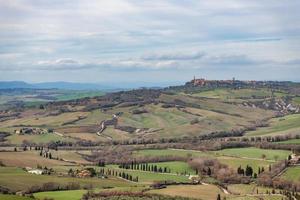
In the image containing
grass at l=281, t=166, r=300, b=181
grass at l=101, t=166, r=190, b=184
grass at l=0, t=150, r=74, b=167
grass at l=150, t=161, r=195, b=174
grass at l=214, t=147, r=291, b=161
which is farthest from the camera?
grass at l=214, t=147, r=291, b=161

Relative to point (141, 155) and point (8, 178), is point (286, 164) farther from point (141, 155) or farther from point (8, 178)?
point (8, 178)

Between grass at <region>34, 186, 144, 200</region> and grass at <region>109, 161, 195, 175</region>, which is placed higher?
grass at <region>34, 186, 144, 200</region>

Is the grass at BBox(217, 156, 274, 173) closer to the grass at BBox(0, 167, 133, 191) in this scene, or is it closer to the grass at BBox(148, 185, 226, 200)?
the grass at BBox(148, 185, 226, 200)

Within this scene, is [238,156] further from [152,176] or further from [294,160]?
[152,176]

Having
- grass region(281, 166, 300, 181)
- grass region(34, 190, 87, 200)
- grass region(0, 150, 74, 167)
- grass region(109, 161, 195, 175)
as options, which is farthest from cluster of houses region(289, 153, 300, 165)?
grass region(0, 150, 74, 167)

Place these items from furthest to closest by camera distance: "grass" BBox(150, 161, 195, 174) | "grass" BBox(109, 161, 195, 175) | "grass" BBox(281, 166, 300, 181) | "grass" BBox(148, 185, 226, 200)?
"grass" BBox(150, 161, 195, 174)
"grass" BBox(109, 161, 195, 175)
"grass" BBox(281, 166, 300, 181)
"grass" BBox(148, 185, 226, 200)

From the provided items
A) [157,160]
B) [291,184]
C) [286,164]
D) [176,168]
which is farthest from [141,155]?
[291,184]
